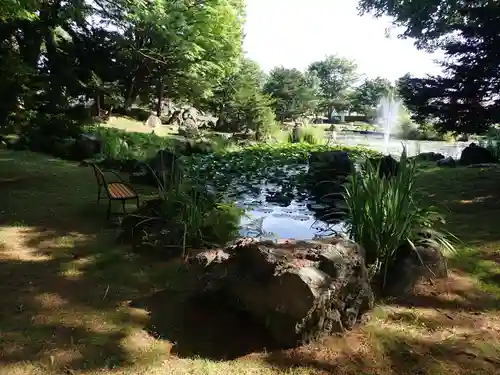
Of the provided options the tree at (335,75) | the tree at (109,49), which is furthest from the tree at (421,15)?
the tree at (335,75)

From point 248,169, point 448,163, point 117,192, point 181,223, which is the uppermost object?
point 448,163

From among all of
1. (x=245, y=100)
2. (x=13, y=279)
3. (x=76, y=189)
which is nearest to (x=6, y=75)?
(x=76, y=189)

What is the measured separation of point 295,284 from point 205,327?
0.72m

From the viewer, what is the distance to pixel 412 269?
137 inches

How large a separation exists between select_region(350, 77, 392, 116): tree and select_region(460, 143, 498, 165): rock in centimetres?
3461

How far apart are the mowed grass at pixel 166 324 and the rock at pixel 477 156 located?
8206 millimetres

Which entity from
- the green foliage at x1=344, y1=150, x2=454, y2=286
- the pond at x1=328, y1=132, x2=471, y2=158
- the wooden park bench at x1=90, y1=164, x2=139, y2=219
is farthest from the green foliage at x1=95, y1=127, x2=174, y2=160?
the pond at x1=328, y1=132, x2=471, y2=158

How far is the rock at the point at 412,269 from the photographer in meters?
3.45

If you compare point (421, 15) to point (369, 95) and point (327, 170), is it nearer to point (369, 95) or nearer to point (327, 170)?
point (327, 170)

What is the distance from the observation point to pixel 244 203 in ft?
22.2

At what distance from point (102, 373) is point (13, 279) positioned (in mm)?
1596

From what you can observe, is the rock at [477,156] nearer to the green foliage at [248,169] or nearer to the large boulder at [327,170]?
the green foliage at [248,169]

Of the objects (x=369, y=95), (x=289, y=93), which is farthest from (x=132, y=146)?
(x=369, y=95)

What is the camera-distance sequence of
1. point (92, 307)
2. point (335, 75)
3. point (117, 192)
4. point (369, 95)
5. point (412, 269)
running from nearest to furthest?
point (92, 307) → point (412, 269) → point (117, 192) → point (369, 95) → point (335, 75)
